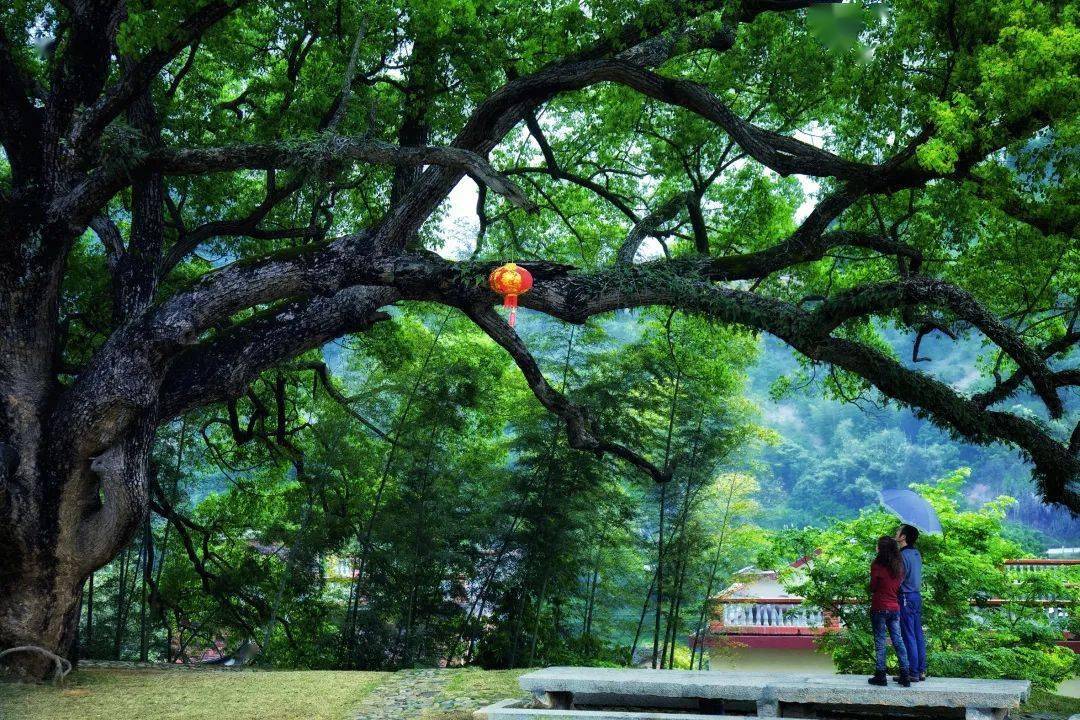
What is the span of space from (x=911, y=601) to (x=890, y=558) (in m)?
0.74

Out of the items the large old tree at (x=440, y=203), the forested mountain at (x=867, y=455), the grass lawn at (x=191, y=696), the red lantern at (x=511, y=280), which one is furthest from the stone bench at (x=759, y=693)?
the forested mountain at (x=867, y=455)

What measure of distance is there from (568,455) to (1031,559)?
498cm

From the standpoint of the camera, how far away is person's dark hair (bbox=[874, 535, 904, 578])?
5.83 metres

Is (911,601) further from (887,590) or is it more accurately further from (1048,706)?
(1048,706)

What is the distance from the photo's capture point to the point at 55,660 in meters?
6.55

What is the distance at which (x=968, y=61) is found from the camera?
21.4 feet

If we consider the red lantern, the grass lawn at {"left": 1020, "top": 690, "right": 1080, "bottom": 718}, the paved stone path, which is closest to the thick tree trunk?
the paved stone path

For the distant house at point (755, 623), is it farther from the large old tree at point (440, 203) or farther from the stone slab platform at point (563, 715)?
the stone slab platform at point (563, 715)

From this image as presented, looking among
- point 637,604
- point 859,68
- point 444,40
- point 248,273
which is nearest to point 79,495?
point 248,273

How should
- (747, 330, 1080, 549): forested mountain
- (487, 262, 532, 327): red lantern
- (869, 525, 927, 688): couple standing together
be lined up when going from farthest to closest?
1. (747, 330, 1080, 549): forested mountain
2. (487, 262, 532, 327): red lantern
3. (869, 525, 927, 688): couple standing together

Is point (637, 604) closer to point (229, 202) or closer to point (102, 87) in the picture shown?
point (229, 202)

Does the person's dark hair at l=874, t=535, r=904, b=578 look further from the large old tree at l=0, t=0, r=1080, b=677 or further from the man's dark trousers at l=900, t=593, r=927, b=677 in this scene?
the large old tree at l=0, t=0, r=1080, b=677

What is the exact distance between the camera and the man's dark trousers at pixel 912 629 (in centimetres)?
628

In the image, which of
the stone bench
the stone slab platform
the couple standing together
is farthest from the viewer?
the couple standing together
